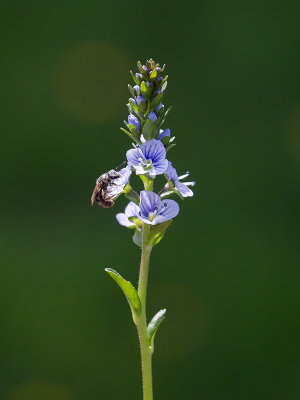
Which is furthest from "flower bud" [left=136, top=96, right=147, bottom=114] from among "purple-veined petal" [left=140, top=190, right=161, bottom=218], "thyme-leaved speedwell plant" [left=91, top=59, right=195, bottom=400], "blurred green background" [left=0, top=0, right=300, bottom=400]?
"blurred green background" [left=0, top=0, right=300, bottom=400]

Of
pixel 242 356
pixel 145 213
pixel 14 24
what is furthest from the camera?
pixel 242 356

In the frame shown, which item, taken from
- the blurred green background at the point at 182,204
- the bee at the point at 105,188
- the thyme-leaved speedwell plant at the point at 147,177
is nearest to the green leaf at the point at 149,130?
the thyme-leaved speedwell plant at the point at 147,177

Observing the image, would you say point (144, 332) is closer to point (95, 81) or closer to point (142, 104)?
point (142, 104)

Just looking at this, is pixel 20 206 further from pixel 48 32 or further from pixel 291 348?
pixel 291 348

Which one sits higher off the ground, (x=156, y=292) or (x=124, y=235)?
(x=124, y=235)

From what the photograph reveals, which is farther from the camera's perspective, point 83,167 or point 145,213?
point 83,167

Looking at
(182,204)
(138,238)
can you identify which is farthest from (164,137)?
(182,204)

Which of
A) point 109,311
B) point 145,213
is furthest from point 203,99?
point 145,213

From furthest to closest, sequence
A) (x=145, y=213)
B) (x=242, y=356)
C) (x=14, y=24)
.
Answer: (x=242, y=356)
(x=14, y=24)
(x=145, y=213)
